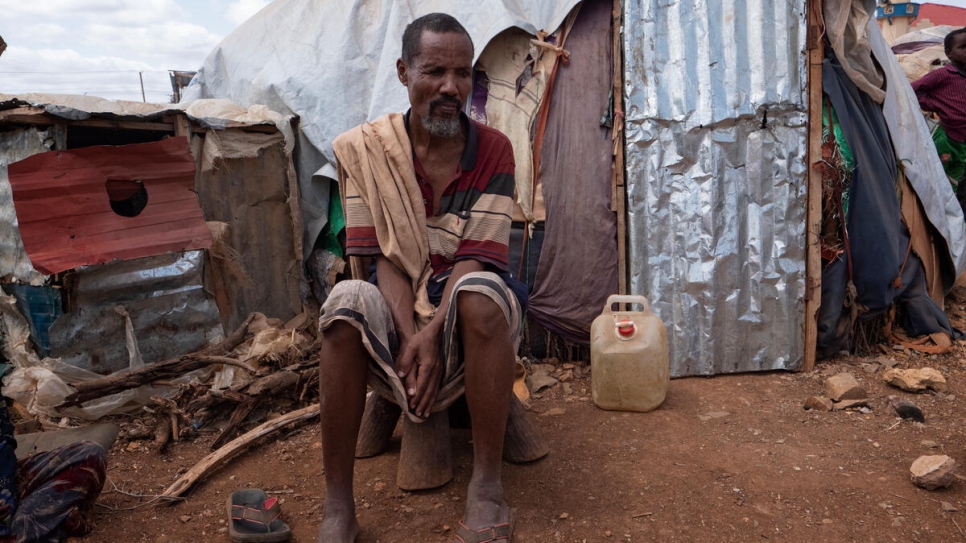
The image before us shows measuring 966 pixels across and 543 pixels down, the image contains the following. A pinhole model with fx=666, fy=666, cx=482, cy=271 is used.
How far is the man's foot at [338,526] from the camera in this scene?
202 cm

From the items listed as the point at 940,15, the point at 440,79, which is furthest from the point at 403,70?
the point at 940,15

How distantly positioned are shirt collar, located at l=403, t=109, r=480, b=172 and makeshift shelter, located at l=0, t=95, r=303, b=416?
1956mm

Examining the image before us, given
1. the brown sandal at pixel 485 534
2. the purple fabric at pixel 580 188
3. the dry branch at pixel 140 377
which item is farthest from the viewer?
the purple fabric at pixel 580 188

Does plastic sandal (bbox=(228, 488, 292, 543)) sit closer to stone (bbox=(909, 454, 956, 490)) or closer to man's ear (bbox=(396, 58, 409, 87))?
man's ear (bbox=(396, 58, 409, 87))

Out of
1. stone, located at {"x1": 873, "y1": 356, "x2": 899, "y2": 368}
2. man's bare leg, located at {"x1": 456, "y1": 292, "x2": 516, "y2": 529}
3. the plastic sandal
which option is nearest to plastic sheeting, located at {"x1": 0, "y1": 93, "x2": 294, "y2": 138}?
the plastic sandal

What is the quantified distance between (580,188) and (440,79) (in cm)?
193

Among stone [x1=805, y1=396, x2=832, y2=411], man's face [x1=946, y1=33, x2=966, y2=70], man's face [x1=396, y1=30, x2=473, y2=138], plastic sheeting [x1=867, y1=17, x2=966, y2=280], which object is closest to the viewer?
man's face [x1=396, y1=30, x2=473, y2=138]

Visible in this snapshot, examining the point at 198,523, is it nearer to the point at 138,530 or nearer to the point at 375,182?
the point at 138,530

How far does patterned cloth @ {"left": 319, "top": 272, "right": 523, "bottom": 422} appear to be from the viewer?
2041 millimetres

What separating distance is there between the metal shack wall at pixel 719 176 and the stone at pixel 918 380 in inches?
20.6

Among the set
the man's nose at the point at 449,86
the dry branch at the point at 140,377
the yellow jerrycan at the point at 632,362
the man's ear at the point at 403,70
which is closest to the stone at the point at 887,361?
the yellow jerrycan at the point at 632,362

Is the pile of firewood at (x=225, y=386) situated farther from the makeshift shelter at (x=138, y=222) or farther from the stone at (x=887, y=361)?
the stone at (x=887, y=361)

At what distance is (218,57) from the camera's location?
504 centimetres

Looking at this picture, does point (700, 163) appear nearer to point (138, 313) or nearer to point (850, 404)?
point (850, 404)
